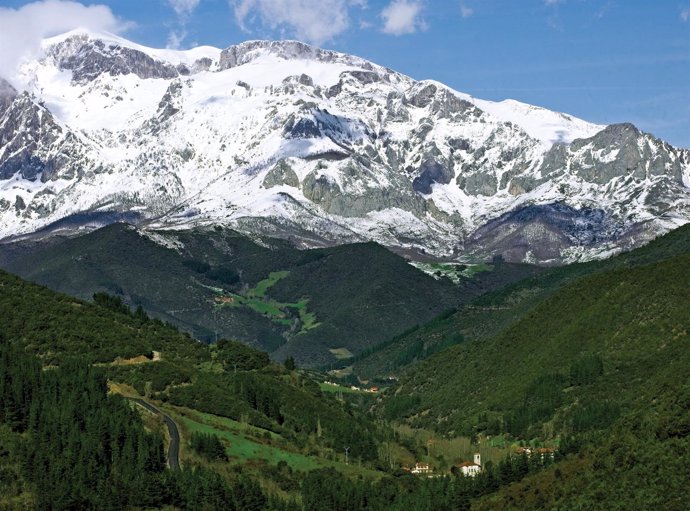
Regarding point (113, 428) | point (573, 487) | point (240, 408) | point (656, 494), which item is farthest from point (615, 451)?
point (240, 408)

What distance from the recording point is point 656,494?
131000 mm

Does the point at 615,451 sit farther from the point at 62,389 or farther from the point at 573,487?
the point at 62,389

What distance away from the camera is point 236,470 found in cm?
16938

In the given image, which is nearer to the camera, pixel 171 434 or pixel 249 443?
pixel 171 434

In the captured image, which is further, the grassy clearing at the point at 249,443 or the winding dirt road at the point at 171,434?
the grassy clearing at the point at 249,443

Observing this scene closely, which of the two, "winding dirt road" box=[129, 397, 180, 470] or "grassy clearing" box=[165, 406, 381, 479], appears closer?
"winding dirt road" box=[129, 397, 180, 470]

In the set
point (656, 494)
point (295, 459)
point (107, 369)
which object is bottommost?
point (656, 494)

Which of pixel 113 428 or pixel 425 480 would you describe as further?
pixel 425 480

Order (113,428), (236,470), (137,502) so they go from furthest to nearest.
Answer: (236,470), (113,428), (137,502)

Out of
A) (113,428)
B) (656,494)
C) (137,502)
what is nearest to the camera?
(656,494)

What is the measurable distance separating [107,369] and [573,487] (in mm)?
69206

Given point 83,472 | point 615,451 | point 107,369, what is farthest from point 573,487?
point 107,369

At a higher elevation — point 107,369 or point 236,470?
point 107,369

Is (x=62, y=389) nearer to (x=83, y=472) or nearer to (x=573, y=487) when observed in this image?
(x=83, y=472)
